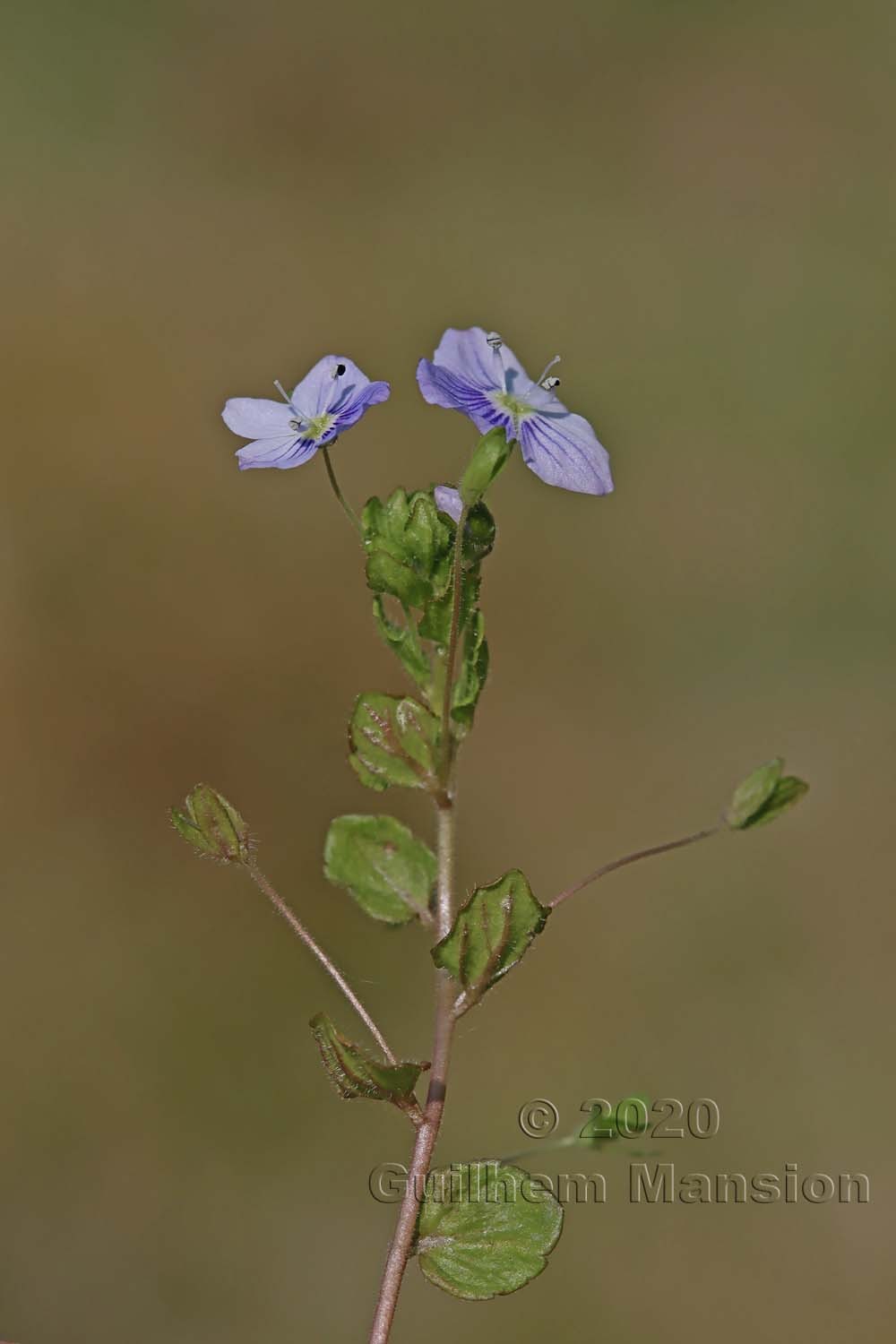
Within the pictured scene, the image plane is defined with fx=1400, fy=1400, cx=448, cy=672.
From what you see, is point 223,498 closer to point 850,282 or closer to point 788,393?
point 788,393

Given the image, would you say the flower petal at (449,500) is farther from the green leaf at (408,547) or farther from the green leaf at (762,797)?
the green leaf at (762,797)

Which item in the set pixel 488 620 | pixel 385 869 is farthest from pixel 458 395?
pixel 488 620

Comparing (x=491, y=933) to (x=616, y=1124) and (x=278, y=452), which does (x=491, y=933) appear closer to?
(x=616, y=1124)

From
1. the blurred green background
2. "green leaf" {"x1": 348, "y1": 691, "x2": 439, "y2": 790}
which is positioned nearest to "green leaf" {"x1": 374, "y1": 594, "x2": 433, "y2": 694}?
"green leaf" {"x1": 348, "y1": 691, "x2": 439, "y2": 790}

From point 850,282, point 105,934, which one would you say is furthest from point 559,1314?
point 850,282

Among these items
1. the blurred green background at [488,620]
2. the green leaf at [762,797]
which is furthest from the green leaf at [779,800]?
the blurred green background at [488,620]
